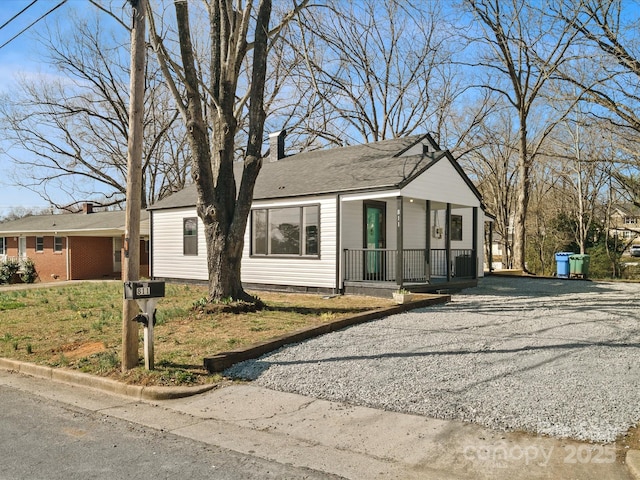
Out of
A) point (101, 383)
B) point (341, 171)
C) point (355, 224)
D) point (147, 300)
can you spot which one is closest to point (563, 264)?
point (355, 224)

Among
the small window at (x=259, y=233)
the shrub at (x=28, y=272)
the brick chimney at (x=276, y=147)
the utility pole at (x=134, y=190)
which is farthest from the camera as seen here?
→ the shrub at (x=28, y=272)

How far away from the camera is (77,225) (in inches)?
1105

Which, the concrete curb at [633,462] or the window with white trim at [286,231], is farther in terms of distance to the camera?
the window with white trim at [286,231]

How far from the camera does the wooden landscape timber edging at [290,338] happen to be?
7.04 m

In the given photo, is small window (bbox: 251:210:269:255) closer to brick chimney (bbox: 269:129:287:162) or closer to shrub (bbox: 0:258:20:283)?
brick chimney (bbox: 269:129:287:162)

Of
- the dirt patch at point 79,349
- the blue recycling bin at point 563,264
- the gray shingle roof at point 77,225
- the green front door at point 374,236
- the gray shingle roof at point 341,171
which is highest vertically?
the gray shingle roof at point 341,171

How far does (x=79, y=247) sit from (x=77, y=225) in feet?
4.44

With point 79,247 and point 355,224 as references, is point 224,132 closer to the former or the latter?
point 355,224

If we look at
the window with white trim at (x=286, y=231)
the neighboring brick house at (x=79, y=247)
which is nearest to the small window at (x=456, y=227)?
the window with white trim at (x=286, y=231)

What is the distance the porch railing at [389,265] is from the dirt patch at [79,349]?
7.13 meters

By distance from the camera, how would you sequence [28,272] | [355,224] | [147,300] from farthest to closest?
[28,272] → [355,224] → [147,300]

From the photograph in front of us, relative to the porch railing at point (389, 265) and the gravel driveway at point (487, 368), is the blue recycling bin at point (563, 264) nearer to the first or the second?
the porch railing at point (389, 265)

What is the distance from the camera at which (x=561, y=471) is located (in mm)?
3855

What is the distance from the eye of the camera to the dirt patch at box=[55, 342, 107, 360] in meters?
8.06
